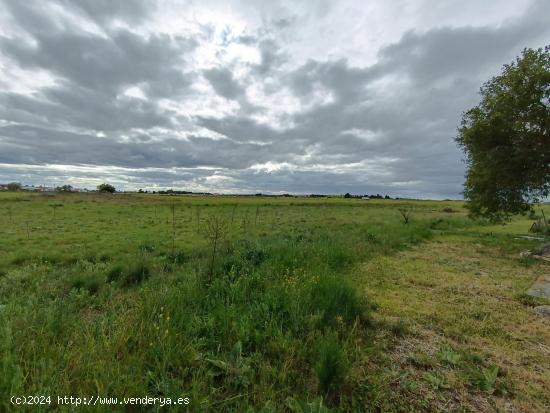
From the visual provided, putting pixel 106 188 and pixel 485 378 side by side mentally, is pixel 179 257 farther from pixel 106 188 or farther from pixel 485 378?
pixel 106 188

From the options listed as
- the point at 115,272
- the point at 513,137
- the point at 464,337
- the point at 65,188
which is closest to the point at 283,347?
the point at 464,337

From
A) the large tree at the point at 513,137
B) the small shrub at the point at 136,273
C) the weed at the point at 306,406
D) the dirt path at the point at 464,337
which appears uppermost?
the large tree at the point at 513,137

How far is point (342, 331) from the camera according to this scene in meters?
4.11

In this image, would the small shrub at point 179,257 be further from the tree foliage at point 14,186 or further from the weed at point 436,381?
the tree foliage at point 14,186

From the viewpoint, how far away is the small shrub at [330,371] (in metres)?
2.99

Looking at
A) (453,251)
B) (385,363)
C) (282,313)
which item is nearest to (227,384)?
(282,313)

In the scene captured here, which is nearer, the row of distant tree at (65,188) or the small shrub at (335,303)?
the small shrub at (335,303)

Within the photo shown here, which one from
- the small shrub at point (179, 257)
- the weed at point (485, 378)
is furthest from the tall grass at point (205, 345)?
the small shrub at point (179, 257)

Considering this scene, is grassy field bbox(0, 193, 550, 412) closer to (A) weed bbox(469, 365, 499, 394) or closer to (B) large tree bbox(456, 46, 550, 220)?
(A) weed bbox(469, 365, 499, 394)

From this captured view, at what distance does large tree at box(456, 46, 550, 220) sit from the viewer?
502 inches

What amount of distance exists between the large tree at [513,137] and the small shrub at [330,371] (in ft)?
48.0

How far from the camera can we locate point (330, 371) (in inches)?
118

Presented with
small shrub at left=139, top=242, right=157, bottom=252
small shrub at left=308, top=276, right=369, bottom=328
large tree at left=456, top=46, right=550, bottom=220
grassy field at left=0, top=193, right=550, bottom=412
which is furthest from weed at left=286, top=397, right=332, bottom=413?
large tree at left=456, top=46, right=550, bottom=220

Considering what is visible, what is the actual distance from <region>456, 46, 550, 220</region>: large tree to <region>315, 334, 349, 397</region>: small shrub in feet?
48.0
